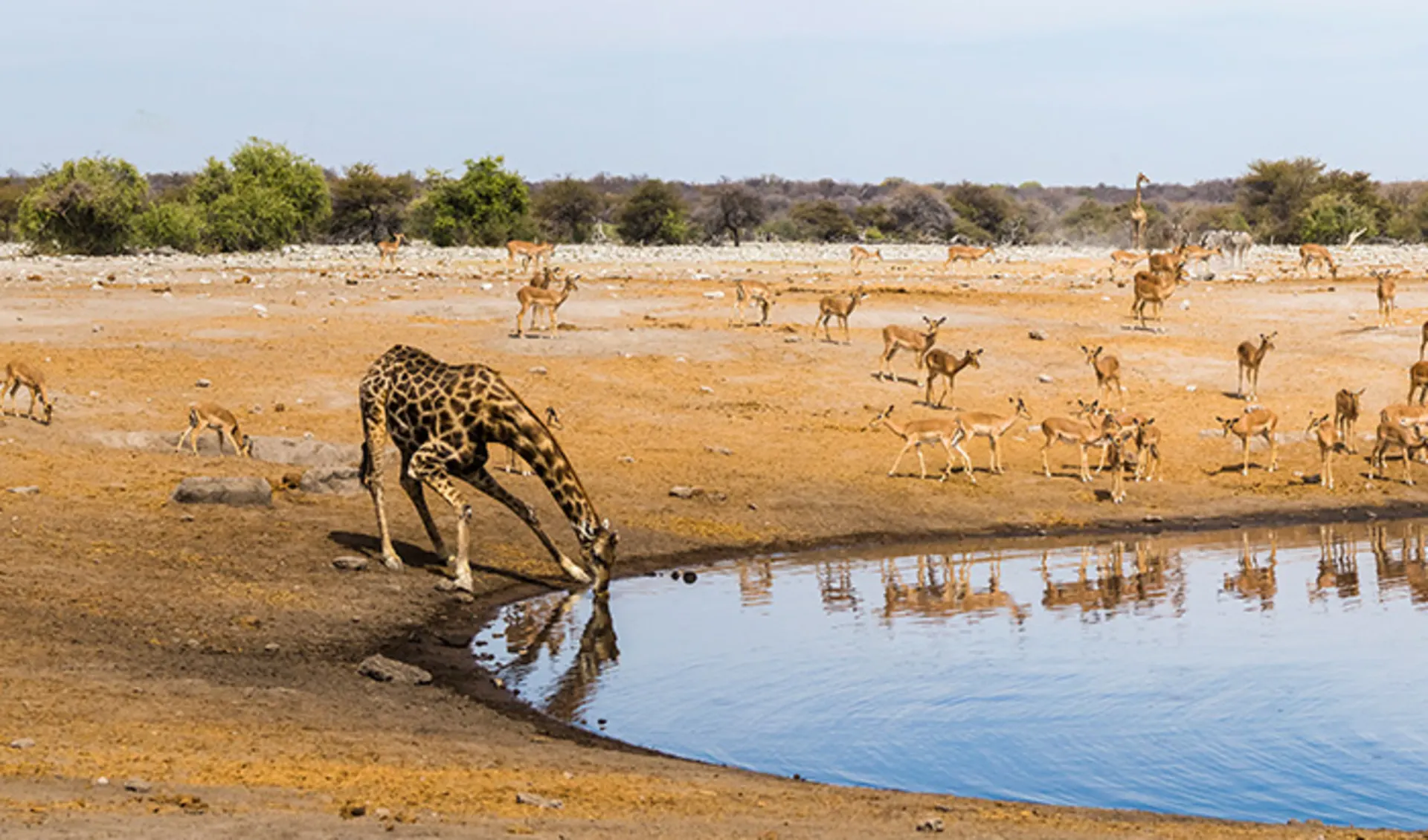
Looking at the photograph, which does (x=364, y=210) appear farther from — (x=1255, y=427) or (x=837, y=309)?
(x=1255, y=427)

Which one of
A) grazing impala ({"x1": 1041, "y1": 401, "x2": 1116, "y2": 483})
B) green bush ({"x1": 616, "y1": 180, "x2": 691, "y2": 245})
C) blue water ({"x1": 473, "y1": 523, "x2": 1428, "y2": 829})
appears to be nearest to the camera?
blue water ({"x1": 473, "y1": 523, "x2": 1428, "y2": 829})

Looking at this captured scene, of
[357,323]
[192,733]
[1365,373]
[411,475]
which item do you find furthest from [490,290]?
[192,733]

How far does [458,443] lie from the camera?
1719 cm

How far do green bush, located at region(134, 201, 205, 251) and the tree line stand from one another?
6cm

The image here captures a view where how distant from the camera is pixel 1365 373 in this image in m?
31.4

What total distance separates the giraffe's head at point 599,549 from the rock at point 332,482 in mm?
3353

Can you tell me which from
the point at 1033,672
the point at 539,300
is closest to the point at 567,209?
the point at 539,300

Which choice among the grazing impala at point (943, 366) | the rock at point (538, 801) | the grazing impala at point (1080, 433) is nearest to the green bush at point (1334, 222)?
the grazing impala at point (943, 366)

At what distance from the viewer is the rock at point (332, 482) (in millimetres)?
19438

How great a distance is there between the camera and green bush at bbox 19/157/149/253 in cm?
5350

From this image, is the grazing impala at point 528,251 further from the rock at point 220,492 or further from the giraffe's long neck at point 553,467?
the giraffe's long neck at point 553,467

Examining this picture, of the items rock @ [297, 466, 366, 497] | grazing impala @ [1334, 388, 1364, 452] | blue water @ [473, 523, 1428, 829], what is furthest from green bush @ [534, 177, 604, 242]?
blue water @ [473, 523, 1428, 829]

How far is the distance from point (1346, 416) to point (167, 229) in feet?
132

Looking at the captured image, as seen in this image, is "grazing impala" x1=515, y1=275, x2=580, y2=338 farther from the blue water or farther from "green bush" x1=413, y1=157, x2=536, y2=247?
"green bush" x1=413, y1=157, x2=536, y2=247
